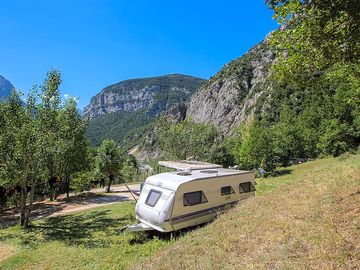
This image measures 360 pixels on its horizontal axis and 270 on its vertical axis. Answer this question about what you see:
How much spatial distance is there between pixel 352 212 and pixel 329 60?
4105mm

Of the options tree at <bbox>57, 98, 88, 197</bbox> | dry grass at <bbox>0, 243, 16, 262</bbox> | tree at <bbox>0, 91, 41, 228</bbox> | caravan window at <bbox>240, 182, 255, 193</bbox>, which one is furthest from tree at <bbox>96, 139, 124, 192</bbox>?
caravan window at <bbox>240, 182, 255, 193</bbox>

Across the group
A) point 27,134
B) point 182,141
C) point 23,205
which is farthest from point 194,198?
point 182,141

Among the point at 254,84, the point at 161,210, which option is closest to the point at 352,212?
the point at 161,210

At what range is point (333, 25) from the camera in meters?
6.66

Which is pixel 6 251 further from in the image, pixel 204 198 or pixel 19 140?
pixel 204 198

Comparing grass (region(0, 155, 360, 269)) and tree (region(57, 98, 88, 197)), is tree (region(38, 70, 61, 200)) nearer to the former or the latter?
grass (region(0, 155, 360, 269))

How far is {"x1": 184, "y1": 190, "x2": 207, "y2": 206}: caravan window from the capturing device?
1191cm

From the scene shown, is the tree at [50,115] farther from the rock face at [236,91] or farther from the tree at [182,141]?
the rock face at [236,91]

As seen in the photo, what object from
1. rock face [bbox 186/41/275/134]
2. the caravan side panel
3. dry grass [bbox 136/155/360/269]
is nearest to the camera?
dry grass [bbox 136/155/360/269]

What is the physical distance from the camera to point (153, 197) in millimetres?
12547

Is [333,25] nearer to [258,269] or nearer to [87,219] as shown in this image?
[258,269]

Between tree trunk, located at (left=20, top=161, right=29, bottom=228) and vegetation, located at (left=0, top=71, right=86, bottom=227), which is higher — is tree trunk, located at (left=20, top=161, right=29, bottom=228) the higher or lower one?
the lower one

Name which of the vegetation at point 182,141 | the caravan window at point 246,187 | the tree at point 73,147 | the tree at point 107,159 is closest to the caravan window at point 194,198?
the caravan window at point 246,187

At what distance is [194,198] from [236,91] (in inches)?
5034
